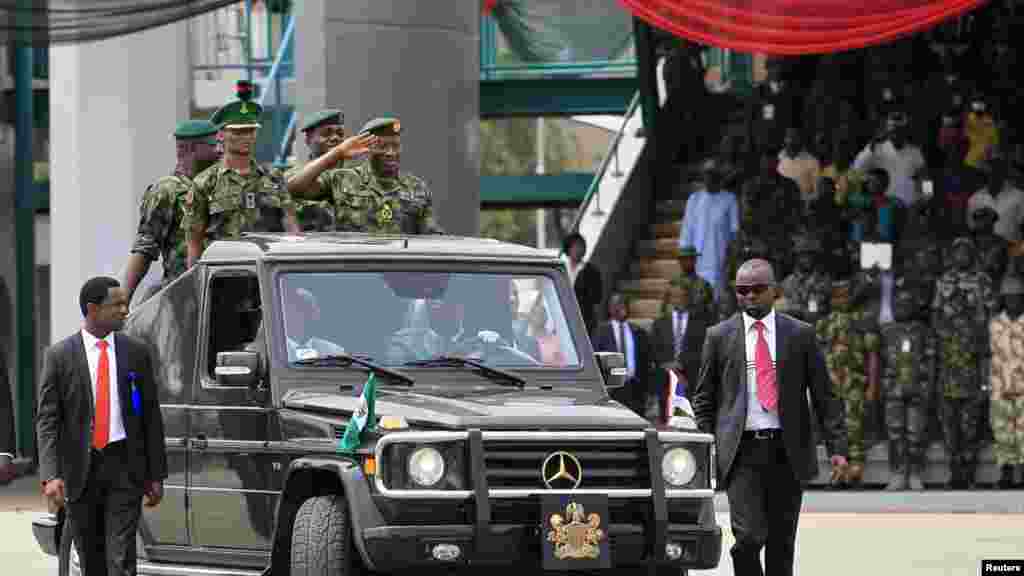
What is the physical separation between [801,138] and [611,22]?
5.41m

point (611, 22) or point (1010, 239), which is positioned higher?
point (611, 22)

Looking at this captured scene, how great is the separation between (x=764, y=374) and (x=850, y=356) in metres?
11.0

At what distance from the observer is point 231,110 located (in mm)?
14977

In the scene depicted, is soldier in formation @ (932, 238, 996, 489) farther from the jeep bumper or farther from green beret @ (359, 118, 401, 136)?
the jeep bumper

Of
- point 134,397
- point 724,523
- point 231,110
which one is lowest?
point 724,523

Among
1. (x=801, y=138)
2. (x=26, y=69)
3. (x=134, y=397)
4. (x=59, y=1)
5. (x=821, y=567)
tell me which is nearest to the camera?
(x=134, y=397)

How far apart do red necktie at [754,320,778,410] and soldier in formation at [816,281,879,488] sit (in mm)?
10855

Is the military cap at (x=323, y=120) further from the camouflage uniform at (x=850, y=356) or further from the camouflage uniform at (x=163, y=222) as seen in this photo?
the camouflage uniform at (x=850, y=356)

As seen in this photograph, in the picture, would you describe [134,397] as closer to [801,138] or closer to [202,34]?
[801,138]

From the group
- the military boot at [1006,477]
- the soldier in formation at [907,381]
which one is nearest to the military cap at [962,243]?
the soldier in formation at [907,381]

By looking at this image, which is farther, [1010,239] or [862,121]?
[862,121]

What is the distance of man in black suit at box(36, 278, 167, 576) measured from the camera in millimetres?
12117

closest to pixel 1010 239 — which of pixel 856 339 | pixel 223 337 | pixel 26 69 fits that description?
pixel 856 339

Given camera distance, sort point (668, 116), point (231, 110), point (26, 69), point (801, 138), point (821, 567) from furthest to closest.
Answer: point (668, 116)
point (26, 69)
point (801, 138)
point (821, 567)
point (231, 110)
